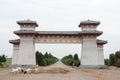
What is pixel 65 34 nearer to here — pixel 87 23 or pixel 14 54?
pixel 87 23

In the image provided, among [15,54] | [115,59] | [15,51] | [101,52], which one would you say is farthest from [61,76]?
[115,59]

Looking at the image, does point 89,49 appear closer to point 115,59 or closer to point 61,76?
point 115,59

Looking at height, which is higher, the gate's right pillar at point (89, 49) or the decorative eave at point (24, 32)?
the decorative eave at point (24, 32)

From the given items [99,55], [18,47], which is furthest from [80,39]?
[18,47]

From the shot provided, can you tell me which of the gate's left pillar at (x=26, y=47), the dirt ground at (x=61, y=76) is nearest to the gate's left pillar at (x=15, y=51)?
the gate's left pillar at (x=26, y=47)

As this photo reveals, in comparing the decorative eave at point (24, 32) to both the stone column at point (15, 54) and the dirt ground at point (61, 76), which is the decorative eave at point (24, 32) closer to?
the stone column at point (15, 54)

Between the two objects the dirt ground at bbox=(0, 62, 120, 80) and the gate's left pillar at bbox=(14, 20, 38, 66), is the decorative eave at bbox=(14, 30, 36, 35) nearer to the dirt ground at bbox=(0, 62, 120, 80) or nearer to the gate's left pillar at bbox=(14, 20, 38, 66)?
the gate's left pillar at bbox=(14, 20, 38, 66)

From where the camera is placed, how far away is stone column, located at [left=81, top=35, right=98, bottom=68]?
38906mm

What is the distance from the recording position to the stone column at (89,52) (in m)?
38.9

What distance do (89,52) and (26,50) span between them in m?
9.35

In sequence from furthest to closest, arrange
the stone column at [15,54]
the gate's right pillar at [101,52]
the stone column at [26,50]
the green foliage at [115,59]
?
the green foliage at [115,59] < the stone column at [15,54] < the gate's right pillar at [101,52] < the stone column at [26,50]

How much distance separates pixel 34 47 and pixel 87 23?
28.7 feet

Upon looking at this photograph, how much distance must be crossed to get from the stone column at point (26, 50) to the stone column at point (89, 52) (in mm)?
7432

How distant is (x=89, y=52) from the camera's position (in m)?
39.3
